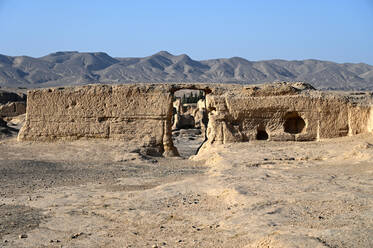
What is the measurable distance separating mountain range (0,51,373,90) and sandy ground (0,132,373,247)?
89.7 m

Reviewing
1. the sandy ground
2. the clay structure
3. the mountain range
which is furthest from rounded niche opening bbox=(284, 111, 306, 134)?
the mountain range

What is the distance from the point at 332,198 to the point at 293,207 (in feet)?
2.35

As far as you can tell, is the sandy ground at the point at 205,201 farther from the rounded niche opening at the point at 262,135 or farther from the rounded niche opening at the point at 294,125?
the rounded niche opening at the point at 262,135

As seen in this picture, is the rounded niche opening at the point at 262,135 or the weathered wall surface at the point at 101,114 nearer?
the weathered wall surface at the point at 101,114

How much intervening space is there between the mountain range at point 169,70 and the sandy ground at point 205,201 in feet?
294

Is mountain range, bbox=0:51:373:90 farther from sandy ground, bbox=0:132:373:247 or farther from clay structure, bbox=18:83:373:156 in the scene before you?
sandy ground, bbox=0:132:373:247

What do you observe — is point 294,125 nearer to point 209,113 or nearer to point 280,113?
point 280,113

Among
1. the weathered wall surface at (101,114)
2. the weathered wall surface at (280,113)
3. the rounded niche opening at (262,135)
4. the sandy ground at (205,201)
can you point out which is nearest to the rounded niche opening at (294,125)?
the weathered wall surface at (280,113)

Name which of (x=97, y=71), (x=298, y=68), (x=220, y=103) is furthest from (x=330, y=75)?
(x=220, y=103)

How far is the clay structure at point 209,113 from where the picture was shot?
13.9m

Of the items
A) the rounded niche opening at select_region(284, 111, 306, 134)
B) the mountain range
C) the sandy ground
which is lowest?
the sandy ground

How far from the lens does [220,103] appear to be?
556 inches

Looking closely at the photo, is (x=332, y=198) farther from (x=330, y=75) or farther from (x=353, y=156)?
(x=330, y=75)

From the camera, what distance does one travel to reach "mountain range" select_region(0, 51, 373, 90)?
353ft
